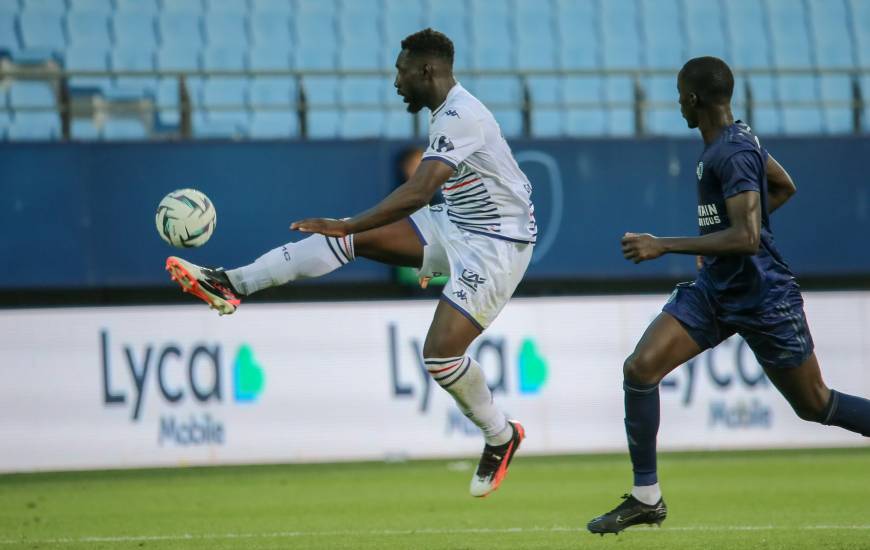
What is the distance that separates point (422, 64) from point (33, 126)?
25.6ft

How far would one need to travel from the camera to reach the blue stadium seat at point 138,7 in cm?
1477

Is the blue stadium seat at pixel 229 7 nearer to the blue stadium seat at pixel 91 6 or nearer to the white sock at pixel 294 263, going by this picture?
the blue stadium seat at pixel 91 6

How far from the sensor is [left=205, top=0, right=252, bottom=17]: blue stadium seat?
15016 mm

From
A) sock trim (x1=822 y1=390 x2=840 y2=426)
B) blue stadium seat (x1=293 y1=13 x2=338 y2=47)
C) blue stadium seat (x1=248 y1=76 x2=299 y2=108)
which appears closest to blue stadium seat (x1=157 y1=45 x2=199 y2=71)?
blue stadium seat (x1=248 y1=76 x2=299 y2=108)

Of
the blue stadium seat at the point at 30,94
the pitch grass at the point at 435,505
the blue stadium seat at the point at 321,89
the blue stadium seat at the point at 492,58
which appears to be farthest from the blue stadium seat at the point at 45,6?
the pitch grass at the point at 435,505

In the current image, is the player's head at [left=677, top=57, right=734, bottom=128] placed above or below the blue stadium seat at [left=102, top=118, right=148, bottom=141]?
below

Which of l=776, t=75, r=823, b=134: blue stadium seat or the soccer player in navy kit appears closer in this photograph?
the soccer player in navy kit

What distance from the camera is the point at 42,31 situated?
14406 millimetres

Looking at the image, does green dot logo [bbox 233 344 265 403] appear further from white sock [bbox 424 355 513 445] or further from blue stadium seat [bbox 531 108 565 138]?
white sock [bbox 424 355 513 445]

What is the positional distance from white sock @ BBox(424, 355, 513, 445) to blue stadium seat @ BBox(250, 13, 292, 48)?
9.07 m

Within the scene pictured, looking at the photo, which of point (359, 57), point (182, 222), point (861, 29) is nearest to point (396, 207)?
point (182, 222)

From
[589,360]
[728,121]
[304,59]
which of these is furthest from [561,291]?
[728,121]

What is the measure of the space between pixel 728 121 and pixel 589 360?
7288 millimetres

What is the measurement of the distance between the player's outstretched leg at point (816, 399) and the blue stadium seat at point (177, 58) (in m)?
10.0
